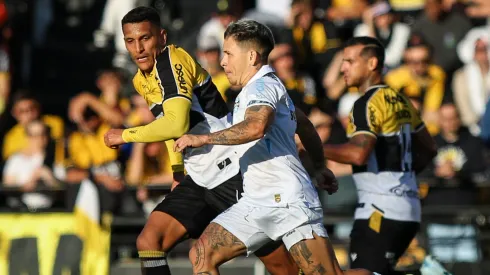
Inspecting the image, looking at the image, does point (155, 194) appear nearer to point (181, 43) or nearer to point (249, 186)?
point (181, 43)

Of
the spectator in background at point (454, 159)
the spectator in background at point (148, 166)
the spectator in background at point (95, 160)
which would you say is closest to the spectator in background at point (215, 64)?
the spectator in background at point (148, 166)

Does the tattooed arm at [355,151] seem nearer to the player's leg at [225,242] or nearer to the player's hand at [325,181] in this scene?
the player's hand at [325,181]

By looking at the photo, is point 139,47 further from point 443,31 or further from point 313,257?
point 443,31

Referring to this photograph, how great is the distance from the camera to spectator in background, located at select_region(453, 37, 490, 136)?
1356cm

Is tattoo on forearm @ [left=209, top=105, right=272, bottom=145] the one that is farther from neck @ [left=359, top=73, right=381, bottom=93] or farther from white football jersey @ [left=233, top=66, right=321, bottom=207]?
neck @ [left=359, top=73, right=381, bottom=93]

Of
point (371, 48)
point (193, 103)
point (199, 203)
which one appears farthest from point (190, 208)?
point (371, 48)

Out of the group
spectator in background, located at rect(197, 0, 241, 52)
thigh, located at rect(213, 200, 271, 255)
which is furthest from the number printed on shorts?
spectator in background, located at rect(197, 0, 241, 52)

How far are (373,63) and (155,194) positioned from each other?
443cm

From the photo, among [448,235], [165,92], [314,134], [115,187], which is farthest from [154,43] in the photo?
[448,235]

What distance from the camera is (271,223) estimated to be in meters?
7.23

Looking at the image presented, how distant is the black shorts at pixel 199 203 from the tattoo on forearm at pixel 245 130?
119 cm

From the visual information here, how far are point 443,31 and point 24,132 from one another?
18.7ft

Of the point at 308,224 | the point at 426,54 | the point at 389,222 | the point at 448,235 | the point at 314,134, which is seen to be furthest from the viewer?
the point at 426,54

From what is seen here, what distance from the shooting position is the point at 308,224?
23.5 ft
